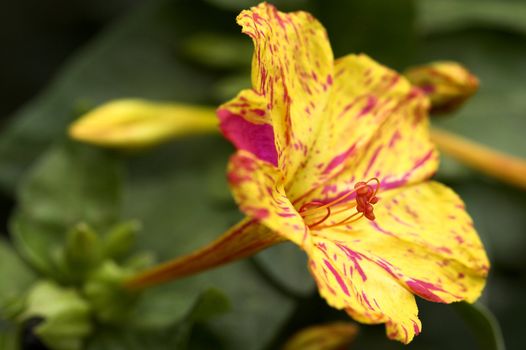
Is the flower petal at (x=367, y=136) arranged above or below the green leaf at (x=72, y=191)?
above

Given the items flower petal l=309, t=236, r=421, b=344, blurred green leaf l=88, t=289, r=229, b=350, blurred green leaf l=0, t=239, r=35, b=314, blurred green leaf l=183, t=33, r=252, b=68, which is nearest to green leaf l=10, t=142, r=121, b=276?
blurred green leaf l=0, t=239, r=35, b=314

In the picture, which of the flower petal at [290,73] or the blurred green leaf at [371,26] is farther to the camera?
the blurred green leaf at [371,26]

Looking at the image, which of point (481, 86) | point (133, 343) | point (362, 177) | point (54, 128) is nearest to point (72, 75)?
point (54, 128)

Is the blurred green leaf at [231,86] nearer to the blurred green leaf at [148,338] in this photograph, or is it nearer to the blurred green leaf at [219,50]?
the blurred green leaf at [219,50]

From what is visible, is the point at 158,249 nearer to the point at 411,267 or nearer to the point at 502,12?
the point at 411,267

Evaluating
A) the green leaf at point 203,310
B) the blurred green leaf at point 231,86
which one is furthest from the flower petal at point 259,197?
the blurred green leaf at point 231,86

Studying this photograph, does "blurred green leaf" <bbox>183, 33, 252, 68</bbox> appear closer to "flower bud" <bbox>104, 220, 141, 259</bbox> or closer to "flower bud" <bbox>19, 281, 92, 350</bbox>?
"flower bud" <bbox>104, 220, 141, 259</bbox>

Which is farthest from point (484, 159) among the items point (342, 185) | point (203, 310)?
point (203, 310)
